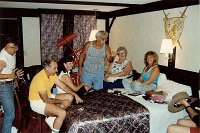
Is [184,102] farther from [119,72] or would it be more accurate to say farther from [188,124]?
[119,72]

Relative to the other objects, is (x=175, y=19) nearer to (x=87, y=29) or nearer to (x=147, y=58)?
(x=147, y=58)

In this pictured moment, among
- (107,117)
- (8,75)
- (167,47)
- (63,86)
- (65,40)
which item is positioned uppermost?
(65,40)

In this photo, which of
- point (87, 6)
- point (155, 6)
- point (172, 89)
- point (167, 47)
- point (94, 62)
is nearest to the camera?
point (172, 89)

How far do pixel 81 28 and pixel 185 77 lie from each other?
3857 millimetres

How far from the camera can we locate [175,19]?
182 inches

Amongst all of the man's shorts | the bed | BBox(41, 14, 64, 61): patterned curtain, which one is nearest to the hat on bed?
the bed

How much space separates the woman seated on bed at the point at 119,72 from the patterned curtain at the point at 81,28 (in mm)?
2396

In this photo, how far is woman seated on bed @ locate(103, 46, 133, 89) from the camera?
5066 millimetres

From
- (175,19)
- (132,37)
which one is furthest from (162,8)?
(132,37)

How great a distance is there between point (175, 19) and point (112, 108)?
7.56 feet

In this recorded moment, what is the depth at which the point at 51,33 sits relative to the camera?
705cm

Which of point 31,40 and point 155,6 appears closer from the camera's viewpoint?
point 155,6

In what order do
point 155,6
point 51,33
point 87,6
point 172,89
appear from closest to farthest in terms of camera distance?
point 172,89, point 155,6, point 87,6, point 51,33

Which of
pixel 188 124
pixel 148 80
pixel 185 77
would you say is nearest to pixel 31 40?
pixel 148 80
